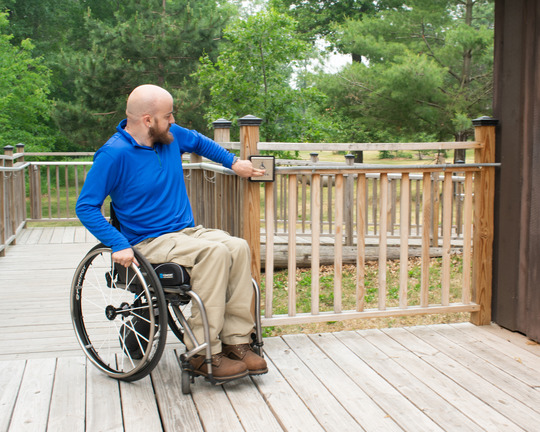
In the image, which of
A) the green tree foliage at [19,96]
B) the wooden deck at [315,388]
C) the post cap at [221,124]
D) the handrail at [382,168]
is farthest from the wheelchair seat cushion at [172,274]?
the green tree foliage at [19,96]

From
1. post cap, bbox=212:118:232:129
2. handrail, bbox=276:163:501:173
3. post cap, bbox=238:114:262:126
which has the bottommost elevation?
handrail, bbox=276:163:501:173

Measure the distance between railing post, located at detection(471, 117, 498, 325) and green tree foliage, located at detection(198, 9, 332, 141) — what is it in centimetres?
774

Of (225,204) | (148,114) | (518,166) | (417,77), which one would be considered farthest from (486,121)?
(417,77)

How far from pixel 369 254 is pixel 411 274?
53 centimetres

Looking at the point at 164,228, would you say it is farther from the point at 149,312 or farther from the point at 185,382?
the point at 185,382

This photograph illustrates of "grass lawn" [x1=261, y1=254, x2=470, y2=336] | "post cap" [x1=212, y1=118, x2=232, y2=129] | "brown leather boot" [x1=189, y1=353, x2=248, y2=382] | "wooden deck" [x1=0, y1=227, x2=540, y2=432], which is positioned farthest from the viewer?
"grass lawn" [x1=261, y1=254, x2=470, y2=336]

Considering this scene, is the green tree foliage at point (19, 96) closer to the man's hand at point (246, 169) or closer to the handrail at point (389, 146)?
the handrail at point (389, 146)

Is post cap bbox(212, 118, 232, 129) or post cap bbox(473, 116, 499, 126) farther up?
post cap bbox(212, 118, 232, 129)

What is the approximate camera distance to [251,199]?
328 cm

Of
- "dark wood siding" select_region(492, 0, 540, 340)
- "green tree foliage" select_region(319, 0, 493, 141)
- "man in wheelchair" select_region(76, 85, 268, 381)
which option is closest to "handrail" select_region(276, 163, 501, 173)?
"dark wood siding" select_region(492, 0, 540, 340)

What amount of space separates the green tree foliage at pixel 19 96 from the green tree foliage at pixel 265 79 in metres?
5.54

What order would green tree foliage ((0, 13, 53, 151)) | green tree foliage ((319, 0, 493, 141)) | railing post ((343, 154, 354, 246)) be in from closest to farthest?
1. railing post ((343, 154, 354, 246))
2. green tree foliage ((319, 0, 493, 141))
3. green tree foliage ((0, 13, 53, 151))

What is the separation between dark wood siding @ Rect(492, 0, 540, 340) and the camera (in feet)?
11.0

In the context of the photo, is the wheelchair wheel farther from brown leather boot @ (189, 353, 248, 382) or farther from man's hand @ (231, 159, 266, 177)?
man's hand @ (231, 159, 266, 177)
